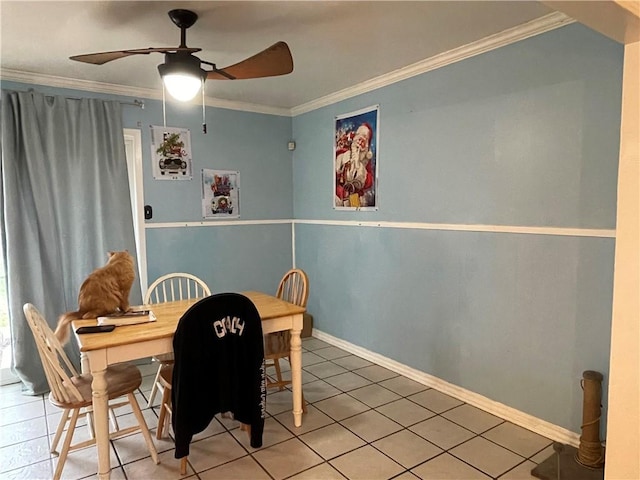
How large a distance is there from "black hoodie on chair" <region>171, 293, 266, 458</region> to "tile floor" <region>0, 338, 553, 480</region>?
223 millimetres

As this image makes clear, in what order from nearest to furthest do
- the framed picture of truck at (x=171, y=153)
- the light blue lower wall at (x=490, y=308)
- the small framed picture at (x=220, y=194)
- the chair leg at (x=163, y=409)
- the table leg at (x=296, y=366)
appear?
the light blue lower wall at (x=490, y=308), the chair leg at (x=163, y=409), the table leg at (x=296, y=366), the framed picture of truck at (x=171, y=153), the small framed picture at (x=220, y=194)

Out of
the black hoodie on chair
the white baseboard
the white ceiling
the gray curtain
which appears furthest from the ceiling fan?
the white baseboard

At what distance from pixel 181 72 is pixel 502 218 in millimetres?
1993

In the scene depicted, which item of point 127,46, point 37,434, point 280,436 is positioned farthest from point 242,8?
point 37,434

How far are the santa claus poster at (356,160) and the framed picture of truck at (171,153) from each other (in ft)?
4.53

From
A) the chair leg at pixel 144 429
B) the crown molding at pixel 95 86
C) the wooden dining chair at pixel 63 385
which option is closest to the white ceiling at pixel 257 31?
the crown molding at pixel 95 86

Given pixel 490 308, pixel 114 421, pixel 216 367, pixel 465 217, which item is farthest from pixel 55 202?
pixel 490 308

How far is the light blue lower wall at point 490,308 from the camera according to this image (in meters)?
2.27

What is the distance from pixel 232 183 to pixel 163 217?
752mm

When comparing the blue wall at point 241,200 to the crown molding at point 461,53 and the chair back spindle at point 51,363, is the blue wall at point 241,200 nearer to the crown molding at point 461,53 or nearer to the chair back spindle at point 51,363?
the crown molding at point 461,53

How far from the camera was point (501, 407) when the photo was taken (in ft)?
8.73

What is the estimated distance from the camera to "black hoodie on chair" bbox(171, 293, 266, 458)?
2.00m

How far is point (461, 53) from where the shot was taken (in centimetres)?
274

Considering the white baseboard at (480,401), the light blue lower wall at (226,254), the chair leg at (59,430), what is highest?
the light blue lower wall at (226,254)
